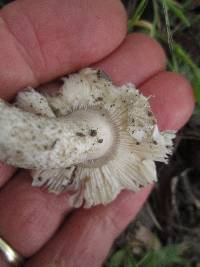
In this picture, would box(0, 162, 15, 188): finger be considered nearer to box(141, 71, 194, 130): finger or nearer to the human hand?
the human hand

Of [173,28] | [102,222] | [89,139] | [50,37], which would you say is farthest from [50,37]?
[102,222]

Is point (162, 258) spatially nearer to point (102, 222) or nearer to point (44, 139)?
point (102, 222)

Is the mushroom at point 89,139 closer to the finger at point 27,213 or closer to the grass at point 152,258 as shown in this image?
the finger at point 27,213

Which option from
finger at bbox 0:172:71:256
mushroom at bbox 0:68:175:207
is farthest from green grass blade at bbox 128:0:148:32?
finger at bbox 0:172:71:256

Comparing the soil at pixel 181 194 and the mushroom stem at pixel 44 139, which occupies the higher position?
the mushroom stem at pixel 44 139

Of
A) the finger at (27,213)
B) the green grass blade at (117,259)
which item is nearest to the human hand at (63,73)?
the finger at (27,213)
